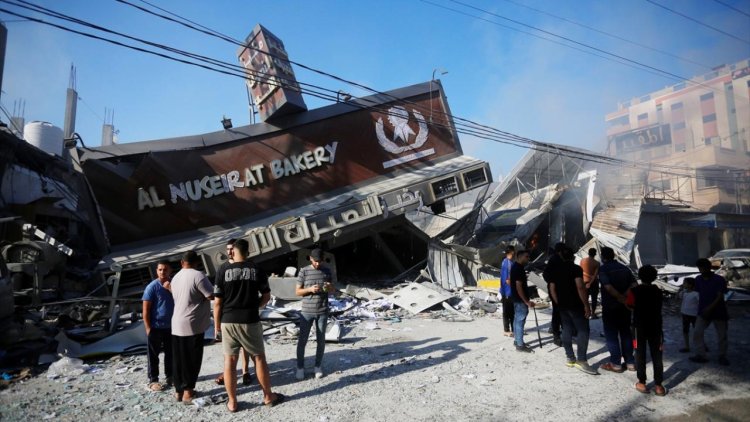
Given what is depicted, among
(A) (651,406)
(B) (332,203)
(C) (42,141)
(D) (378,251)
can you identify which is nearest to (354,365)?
(A) (651,406)

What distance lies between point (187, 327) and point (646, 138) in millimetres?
55765

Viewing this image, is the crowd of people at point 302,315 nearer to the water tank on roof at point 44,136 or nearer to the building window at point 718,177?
the water tank on roof at point 44,136

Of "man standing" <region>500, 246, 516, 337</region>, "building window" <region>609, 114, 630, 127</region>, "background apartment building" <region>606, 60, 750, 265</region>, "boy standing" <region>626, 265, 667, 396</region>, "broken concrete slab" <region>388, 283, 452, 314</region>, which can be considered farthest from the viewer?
"building window" <region>609, 114, 630, 127</region>

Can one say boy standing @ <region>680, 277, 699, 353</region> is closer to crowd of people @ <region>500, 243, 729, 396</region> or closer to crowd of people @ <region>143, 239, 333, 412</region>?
crowd of people @ <region>500, 243, 729, 396</region>

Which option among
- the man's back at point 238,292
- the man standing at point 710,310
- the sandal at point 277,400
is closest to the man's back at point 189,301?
the man's back at point 238,292

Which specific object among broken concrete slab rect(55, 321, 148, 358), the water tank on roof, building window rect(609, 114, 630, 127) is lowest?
broken concrete slab rect(55, 321, 148, 358)

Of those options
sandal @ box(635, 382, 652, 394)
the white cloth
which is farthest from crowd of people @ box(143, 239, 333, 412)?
the white cloth

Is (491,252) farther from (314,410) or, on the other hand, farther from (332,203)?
(314,410)

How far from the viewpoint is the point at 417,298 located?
10445 mm

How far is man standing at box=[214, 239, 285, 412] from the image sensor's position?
13.3 feet

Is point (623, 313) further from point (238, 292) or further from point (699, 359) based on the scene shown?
point (238, 292)

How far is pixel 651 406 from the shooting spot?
4.20 m

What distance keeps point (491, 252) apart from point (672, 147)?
151ft

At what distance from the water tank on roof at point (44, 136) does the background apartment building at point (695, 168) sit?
3633 centimetres
